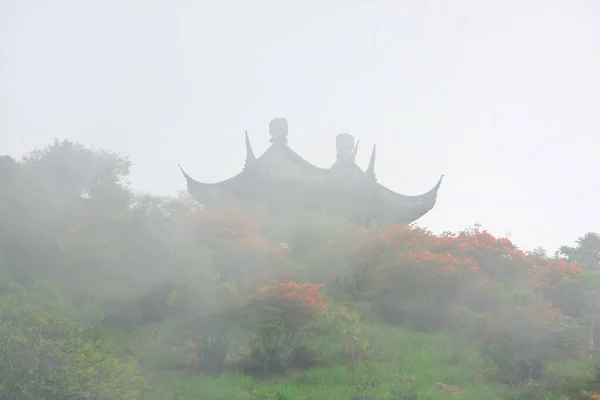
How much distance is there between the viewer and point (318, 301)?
1112cm

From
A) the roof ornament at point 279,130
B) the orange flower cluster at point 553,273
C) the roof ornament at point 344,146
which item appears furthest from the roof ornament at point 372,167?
the orange flower cluster at point 553,273

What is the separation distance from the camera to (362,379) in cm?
984

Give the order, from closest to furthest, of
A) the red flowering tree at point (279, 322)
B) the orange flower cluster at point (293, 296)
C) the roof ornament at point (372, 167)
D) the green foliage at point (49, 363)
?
1. the green foliage at point (49, 363)
2. the red flowering tree at point (279, 322)
3. the orange flower cluster at point (293, 296)
4. the roof ornament at point (372, 167)

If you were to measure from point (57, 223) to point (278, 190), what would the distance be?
32.8 feet

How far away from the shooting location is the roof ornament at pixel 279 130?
79.3ft

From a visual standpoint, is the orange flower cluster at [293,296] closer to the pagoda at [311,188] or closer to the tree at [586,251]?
the pagoda at [311,188]

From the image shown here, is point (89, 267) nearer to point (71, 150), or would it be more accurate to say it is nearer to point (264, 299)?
point (264, 299)

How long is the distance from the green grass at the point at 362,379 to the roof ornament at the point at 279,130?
1314 cm

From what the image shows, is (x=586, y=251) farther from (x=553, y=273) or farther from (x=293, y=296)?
(x=293, y=296)

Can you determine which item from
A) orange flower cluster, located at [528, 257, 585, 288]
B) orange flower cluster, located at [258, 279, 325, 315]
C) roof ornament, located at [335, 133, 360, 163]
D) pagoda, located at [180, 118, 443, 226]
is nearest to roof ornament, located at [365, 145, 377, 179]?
pagoda, located at [180, 118, 443, 226]

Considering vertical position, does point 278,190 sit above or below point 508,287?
above

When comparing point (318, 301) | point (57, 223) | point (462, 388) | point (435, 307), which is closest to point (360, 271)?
point (435, 307)

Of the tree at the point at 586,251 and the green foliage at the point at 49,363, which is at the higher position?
the tree at the point at 586,251

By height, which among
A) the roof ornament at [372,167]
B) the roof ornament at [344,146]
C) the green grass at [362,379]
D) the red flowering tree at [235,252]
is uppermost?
the roof ornament at [344,146]
